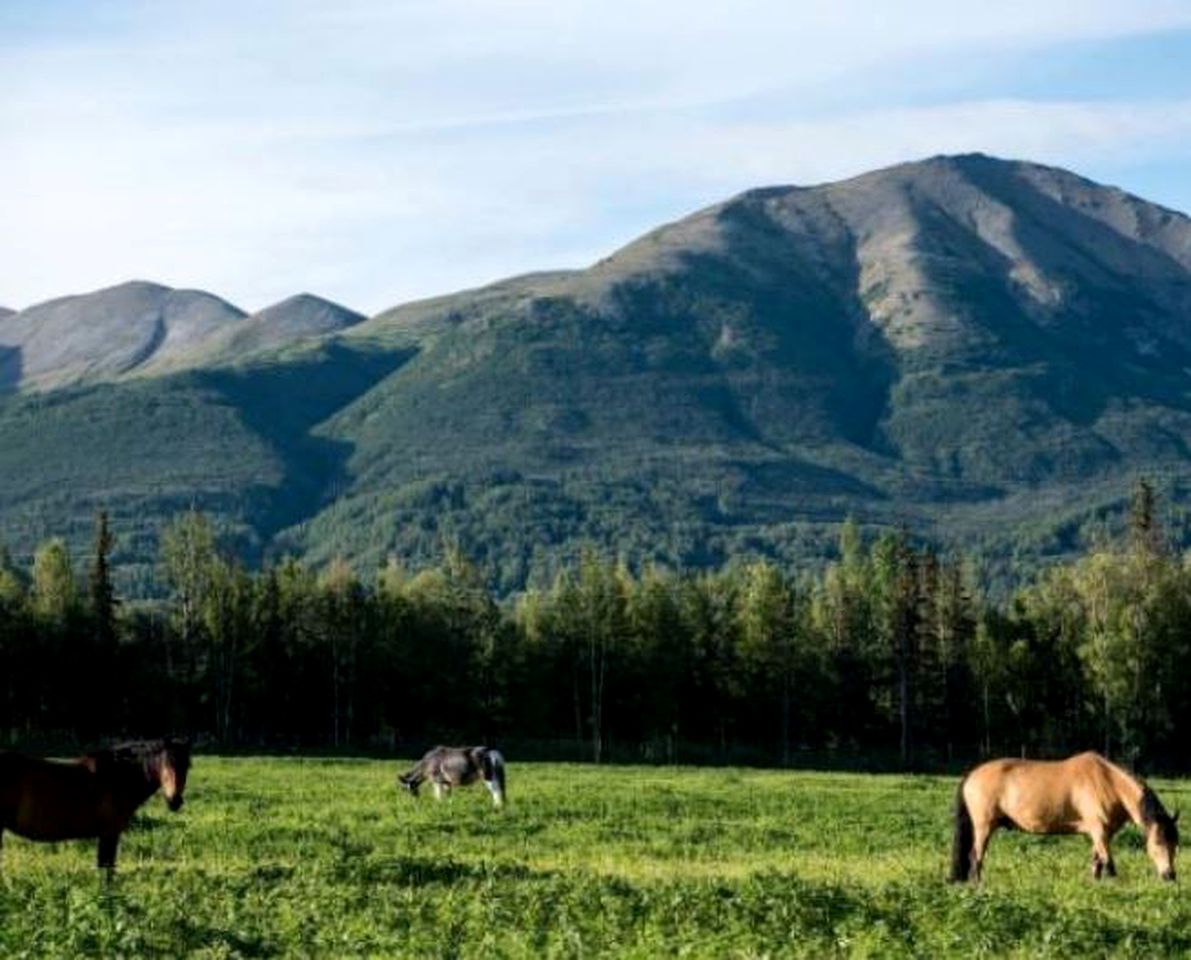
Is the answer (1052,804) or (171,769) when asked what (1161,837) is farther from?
(171,769)

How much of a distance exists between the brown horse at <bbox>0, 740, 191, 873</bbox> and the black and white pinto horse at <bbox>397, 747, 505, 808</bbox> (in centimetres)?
1867

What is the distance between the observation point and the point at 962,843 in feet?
84.1

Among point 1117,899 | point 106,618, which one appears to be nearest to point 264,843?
point 1117,899

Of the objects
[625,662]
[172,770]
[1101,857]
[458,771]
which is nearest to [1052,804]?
[1101,857]

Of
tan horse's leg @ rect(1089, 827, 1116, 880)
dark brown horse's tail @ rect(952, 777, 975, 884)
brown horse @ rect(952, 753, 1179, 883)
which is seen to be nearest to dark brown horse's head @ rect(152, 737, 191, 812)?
dark brown horse's tail @ rect(952, 777, 975, 884)

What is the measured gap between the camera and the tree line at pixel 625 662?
9194 centimetres

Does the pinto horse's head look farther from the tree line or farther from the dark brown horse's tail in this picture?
the tree line

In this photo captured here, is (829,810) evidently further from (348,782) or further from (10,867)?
(10,867)

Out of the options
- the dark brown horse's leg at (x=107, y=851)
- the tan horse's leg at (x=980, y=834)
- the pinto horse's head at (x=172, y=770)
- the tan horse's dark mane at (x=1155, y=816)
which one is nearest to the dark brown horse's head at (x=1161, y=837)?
the tan horse's dark mane at (x=1155, y=816)

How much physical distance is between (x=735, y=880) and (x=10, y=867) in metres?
10.1

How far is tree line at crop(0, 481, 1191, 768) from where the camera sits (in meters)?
91.9

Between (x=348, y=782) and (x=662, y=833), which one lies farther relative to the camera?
(x=348, y=782)

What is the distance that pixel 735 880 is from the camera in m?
22.5

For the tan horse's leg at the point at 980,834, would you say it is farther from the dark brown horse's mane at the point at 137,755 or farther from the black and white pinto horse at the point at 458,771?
the black and white pinto horse at the point at 458,771
